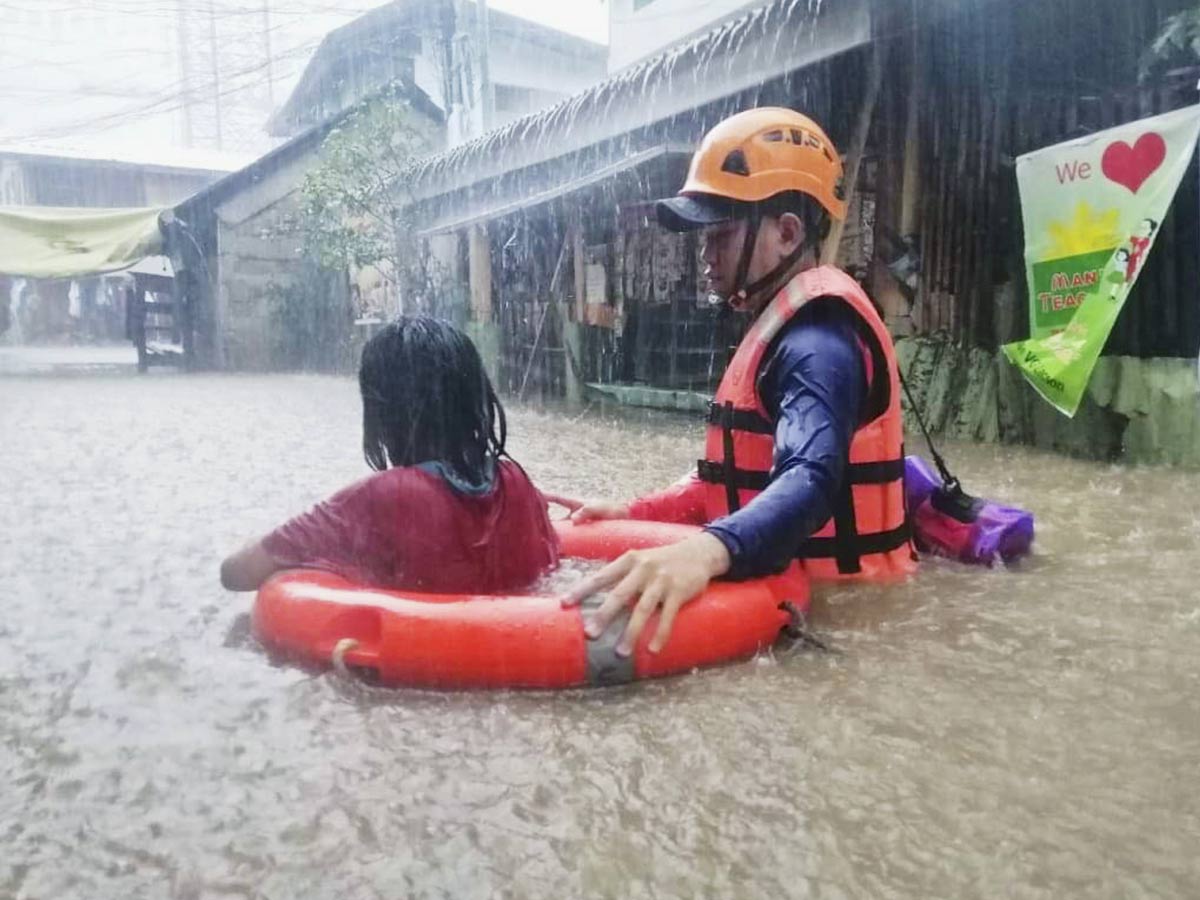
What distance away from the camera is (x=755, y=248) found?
2816 mm

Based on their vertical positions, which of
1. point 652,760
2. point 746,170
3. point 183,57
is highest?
point 183,57

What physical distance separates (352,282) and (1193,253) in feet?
48.0

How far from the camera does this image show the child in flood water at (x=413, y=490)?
8.30 ft

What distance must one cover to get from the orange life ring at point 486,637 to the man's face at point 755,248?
930 millimetres

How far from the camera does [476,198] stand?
12.5m

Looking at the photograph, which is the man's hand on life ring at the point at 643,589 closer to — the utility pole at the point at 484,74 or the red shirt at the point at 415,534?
the red shirt at the point at 415,534

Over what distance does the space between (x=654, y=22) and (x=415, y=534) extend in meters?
14.2

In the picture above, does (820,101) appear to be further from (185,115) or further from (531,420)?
(185,115)

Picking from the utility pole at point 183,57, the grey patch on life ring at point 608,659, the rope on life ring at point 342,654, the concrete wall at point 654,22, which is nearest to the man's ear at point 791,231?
the grey patch on life ring at point 608,659

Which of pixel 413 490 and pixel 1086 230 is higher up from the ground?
pixel 1086 230

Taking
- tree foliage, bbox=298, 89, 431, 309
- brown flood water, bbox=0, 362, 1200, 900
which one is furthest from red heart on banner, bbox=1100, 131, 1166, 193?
tree foliage, bbox=298, 89, 431, 309

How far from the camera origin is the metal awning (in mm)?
8039

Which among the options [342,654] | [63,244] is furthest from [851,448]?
[63,244]

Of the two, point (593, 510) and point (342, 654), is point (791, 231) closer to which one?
point (593, 510)
